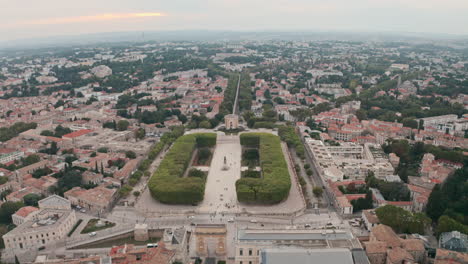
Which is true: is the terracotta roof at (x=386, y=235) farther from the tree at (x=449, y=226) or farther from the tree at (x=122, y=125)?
the tree at (x=122, y=125)

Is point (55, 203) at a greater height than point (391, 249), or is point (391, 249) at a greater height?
point (391, 249)

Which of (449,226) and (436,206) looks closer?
(449,226)

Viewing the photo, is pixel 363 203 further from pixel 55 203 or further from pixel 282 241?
pixel 55 203

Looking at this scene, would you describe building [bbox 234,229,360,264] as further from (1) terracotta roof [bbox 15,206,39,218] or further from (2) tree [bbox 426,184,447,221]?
(1) terracotta roof [bbox 15,206,39,218]

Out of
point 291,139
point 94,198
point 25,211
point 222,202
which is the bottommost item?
point 222,202

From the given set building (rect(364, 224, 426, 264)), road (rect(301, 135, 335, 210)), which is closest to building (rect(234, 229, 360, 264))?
building (rect(364, 224, 426, 264))

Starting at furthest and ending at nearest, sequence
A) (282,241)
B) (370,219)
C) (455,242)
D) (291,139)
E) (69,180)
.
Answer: (291,139), (69,180), (370,219), (455,242), (282,241)

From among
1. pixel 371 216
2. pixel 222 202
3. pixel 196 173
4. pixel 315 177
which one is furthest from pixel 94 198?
pixel 371 216

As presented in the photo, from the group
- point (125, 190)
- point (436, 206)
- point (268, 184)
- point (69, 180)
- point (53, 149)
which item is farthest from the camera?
point (53, 149)
